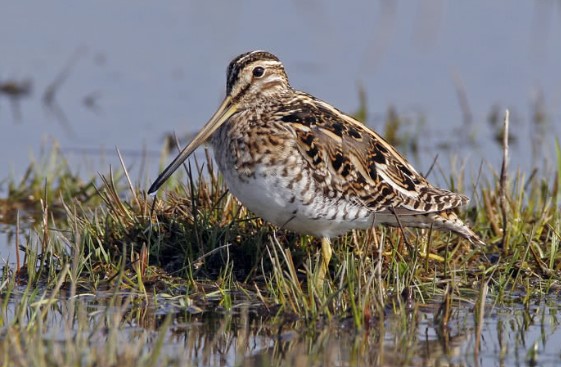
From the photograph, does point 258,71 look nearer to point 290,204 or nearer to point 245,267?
point 290,204

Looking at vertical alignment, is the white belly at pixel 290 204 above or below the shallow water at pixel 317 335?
above

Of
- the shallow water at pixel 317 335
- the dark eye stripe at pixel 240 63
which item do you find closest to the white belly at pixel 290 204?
the shallow water at pixel 317 335

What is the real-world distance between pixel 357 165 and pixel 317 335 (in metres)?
1.13

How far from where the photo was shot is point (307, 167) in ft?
22.1

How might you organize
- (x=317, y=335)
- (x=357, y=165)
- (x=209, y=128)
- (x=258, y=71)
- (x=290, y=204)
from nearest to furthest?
(x=317, y=335) → (x=290, y=204) → (x=357, y=165) → (x=209, y=128) → (x=258, y=71)

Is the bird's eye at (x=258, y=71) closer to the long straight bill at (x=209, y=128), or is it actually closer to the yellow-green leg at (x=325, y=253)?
the long straight bill at (x=209, y=128)

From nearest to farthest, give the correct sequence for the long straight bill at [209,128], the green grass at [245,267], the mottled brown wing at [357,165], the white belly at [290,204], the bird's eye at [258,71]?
the green grass at [245,267] < the white belly at [290,204] < the mottled brown wing at [357,165] < the long straight bill at [209,128] < the bird's eye at [258,71]

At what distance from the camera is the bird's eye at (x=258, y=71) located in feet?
23.7

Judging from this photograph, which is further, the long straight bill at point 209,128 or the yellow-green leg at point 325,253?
the long straight bill at point 209,128

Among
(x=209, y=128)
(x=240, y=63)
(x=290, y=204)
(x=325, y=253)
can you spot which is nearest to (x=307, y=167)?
(x=290, y=204)

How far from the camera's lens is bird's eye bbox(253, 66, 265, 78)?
721 cm

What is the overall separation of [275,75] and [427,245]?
1239 millimetres

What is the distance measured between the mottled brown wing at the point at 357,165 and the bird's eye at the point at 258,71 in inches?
9.6

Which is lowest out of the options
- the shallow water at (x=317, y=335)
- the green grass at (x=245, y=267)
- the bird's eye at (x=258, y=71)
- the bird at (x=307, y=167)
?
the shallow water at (x=317, y=335)
